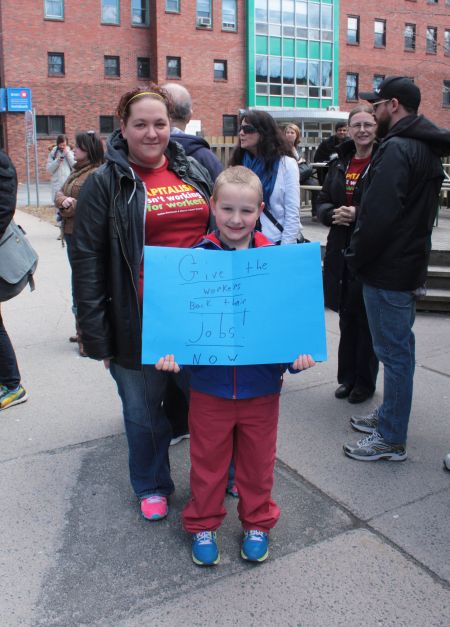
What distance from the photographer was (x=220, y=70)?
3728cm

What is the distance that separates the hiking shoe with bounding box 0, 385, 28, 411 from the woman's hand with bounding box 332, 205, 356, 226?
2.53m

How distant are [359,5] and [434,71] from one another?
7570 mm

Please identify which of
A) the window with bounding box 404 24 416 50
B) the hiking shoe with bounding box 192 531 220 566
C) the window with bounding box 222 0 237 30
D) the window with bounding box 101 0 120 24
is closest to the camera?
the hiking shoe with bounding box 192 531 220 566

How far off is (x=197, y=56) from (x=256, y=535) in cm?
3700

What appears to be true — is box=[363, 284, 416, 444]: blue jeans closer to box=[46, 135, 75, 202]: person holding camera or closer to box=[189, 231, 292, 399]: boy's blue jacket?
box=[189, 231, 292, 399]: boy's blue jacket

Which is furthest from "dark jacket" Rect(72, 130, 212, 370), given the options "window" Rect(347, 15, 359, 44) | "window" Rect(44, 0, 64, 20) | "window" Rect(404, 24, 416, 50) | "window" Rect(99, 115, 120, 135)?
"window" Rect(404, 24, 416, 50)

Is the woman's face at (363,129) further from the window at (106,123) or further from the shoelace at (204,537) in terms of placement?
the window at (106,123)

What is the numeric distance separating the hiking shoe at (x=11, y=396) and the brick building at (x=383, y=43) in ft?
133

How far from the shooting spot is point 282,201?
4262 mm

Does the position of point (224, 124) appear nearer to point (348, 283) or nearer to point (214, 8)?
point (214, 8)

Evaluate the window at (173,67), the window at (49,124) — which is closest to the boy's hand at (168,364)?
the window at (49,124)

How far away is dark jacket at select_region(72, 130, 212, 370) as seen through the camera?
262cm

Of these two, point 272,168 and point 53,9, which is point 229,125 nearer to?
point 53,9

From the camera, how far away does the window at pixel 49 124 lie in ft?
113
